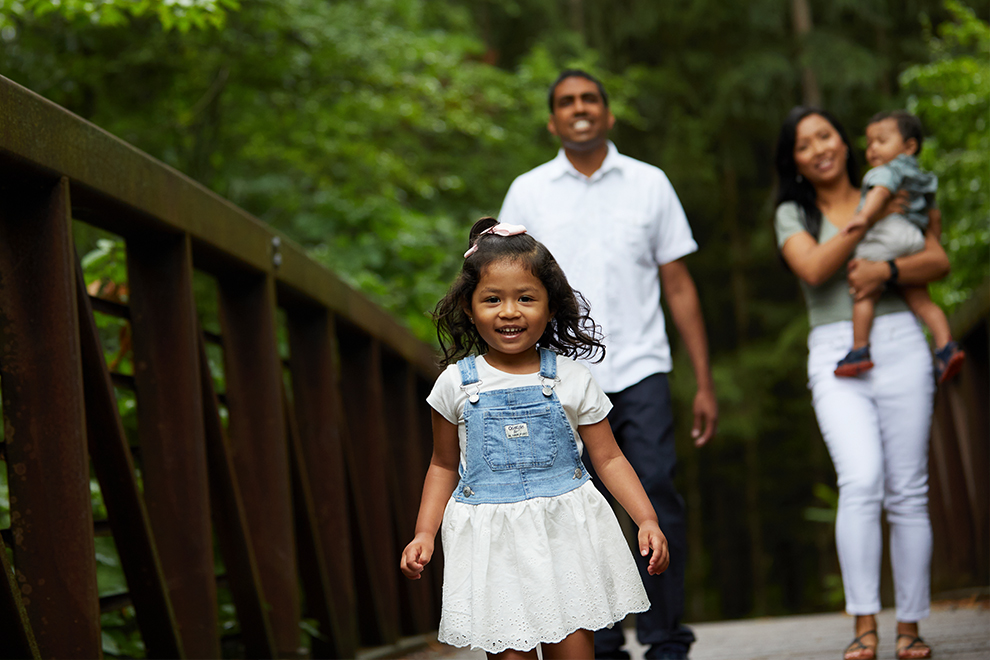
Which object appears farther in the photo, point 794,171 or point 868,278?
point 794,171

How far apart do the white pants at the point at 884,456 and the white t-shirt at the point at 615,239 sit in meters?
0.62

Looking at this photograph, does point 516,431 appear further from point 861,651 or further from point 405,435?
point 405,435

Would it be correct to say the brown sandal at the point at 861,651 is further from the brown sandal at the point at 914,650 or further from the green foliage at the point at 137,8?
the green foliage at the point at 137,8

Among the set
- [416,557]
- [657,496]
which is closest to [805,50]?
[657,496]

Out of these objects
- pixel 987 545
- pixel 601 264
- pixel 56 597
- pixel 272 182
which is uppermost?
pixel 272 182

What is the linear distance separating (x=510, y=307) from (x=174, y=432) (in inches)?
49.0

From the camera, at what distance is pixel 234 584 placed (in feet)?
11.8

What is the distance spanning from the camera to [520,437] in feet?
8.28

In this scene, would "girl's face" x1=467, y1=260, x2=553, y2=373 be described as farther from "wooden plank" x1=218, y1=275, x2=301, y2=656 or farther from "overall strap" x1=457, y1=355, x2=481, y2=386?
"wooden plank" x1=218, y1=275, x2=301, y2=656

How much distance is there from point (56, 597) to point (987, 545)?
4858mm

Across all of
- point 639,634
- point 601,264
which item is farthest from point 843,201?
point 639,634

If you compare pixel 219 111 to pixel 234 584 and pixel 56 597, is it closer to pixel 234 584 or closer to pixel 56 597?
pixel 234 584

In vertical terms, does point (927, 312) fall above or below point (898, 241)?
below

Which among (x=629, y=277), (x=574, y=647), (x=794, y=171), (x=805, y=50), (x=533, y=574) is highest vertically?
(x=805, y=50)
